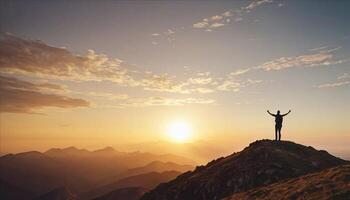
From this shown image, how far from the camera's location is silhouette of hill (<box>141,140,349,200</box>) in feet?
158

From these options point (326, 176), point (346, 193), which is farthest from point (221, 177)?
point (346, 193)

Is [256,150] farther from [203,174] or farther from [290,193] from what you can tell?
[290,193]

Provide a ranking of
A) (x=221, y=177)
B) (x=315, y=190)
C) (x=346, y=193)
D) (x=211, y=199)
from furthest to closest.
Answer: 1. (x=221, y=177)
2. (x=211, y=199)
3. (x=315, y=190)
4. (x=346, y=193)

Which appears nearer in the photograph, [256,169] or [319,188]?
[319,188]

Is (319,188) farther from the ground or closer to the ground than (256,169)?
farther from the ground

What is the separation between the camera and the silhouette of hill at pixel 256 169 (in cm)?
4806

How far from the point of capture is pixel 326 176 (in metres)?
31.6

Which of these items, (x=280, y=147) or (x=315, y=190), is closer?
(x=315, y=190)

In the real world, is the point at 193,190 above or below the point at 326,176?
below

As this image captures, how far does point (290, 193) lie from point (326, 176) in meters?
4.27

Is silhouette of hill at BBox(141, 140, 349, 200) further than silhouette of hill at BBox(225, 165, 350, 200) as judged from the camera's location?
Yes

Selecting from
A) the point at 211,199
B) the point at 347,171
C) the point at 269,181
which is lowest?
the point at 211,199

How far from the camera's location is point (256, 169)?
5094cm

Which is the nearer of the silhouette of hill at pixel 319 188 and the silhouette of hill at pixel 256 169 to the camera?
the silhouette of hill at pixel 319 188
